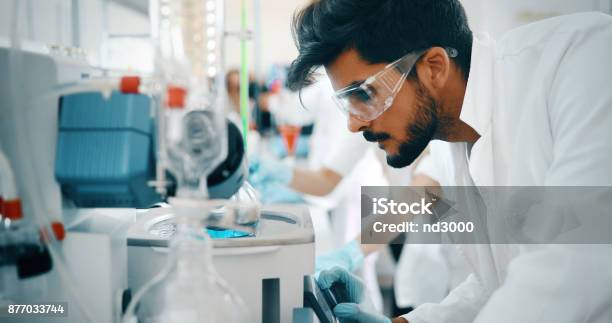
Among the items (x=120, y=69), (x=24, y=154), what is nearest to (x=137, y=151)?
(x=24, y=154)

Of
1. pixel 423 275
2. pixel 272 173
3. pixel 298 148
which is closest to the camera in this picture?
pixel 272 173

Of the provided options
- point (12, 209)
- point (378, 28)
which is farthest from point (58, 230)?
point (378, 28)

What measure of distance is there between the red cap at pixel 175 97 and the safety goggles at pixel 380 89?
0.56m

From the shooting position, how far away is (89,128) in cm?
72

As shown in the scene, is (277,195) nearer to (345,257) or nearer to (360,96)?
(345,257)

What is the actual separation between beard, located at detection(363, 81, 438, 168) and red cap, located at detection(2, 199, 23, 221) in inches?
30.7

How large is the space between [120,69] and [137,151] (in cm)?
46

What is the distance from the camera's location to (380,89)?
1.13 m

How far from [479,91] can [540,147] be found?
8.3 inches

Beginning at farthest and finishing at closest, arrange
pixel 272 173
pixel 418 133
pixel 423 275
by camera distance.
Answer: pixel 423 275
pixel 272 173
pixel 418 133

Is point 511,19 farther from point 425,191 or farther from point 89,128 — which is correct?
point 89,128

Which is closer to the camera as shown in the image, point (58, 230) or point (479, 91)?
point (58, 230)

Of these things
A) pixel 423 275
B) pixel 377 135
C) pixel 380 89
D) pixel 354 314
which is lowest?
pixel 423 275

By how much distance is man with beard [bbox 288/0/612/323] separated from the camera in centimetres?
86
